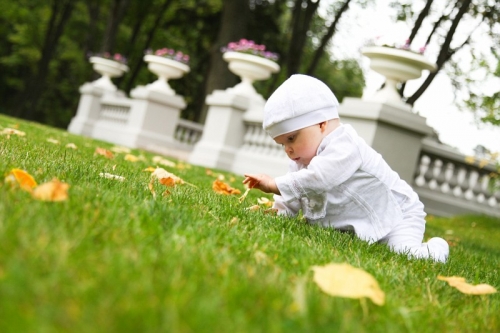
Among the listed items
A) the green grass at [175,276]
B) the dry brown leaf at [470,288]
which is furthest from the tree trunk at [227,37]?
the dry brown leaf at [470,288]

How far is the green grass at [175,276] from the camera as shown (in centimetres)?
143

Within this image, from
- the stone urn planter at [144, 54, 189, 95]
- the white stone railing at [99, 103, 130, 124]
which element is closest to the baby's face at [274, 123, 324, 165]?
the stone urn planter at [144, 54, 189, 95]

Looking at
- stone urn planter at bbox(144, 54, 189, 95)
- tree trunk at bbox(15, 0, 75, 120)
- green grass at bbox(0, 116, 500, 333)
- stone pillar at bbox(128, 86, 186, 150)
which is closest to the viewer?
green grass at bbox(0, 116, 500, 333)

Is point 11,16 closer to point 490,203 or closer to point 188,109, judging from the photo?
point 188,109

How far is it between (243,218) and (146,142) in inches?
471

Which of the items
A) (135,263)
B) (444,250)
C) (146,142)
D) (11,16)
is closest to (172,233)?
(135,263)

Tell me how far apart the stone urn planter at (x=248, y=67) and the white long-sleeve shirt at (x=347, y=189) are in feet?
27.8

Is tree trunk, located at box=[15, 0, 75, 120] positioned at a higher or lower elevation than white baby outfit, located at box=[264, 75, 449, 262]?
higher

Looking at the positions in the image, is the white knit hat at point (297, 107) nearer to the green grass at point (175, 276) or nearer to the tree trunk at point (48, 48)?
the green grass at point (175, 276)

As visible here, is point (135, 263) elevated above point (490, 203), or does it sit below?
below

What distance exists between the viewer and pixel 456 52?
1973 cm

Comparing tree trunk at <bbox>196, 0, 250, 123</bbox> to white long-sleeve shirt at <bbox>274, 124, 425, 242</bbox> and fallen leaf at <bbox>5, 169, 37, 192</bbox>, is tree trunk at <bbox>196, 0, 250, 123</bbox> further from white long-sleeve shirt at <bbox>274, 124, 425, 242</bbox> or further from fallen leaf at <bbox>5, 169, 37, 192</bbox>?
fallen leaf at <bbox>5, 169, 37, 192</bbox>

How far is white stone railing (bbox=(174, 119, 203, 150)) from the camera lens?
1649cm

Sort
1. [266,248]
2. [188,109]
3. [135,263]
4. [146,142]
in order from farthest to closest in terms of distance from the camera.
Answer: [188,109] → [146,142] → [266,248] → [135,263]
